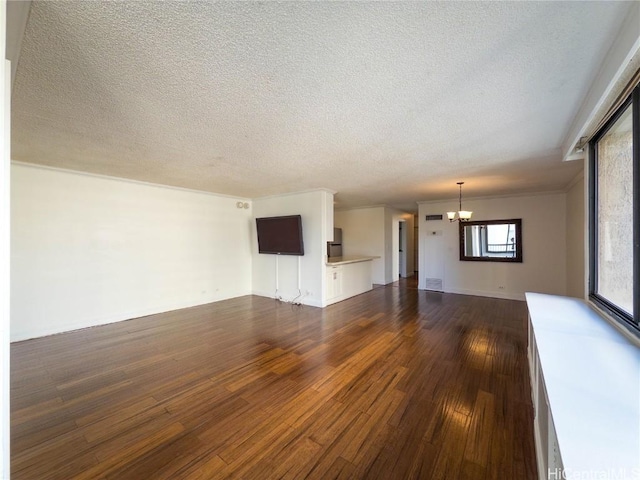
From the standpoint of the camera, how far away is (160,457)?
171 cm

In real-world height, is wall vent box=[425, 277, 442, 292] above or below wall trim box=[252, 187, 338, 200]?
below

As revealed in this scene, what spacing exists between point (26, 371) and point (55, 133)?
2639 millimetres

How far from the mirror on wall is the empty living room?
3.73 ft

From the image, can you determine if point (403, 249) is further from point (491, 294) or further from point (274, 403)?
point (274, 403)

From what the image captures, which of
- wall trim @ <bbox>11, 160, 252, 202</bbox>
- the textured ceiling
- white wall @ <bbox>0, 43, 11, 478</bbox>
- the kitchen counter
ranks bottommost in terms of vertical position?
the kitchen counter

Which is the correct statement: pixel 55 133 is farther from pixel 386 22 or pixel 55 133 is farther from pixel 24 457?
pixel 386 22

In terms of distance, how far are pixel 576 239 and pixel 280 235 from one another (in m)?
5.73

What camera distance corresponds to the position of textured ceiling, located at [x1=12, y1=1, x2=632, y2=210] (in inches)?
50.5

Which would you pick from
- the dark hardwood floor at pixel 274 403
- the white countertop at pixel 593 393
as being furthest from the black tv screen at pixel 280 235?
the white countertop at pixel 593 393

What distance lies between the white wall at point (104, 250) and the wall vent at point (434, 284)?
220 inches

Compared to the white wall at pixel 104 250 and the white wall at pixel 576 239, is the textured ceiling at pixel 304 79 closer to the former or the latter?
the white wall at pixel 104 250

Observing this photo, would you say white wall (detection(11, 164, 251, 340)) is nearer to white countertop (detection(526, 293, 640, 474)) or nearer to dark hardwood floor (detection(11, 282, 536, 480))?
dark hardwood floor (detection(11, 282, 536, 480))

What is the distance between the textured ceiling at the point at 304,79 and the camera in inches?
50.5

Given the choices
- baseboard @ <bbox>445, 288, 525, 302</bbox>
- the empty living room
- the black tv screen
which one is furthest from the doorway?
the black tv screen
